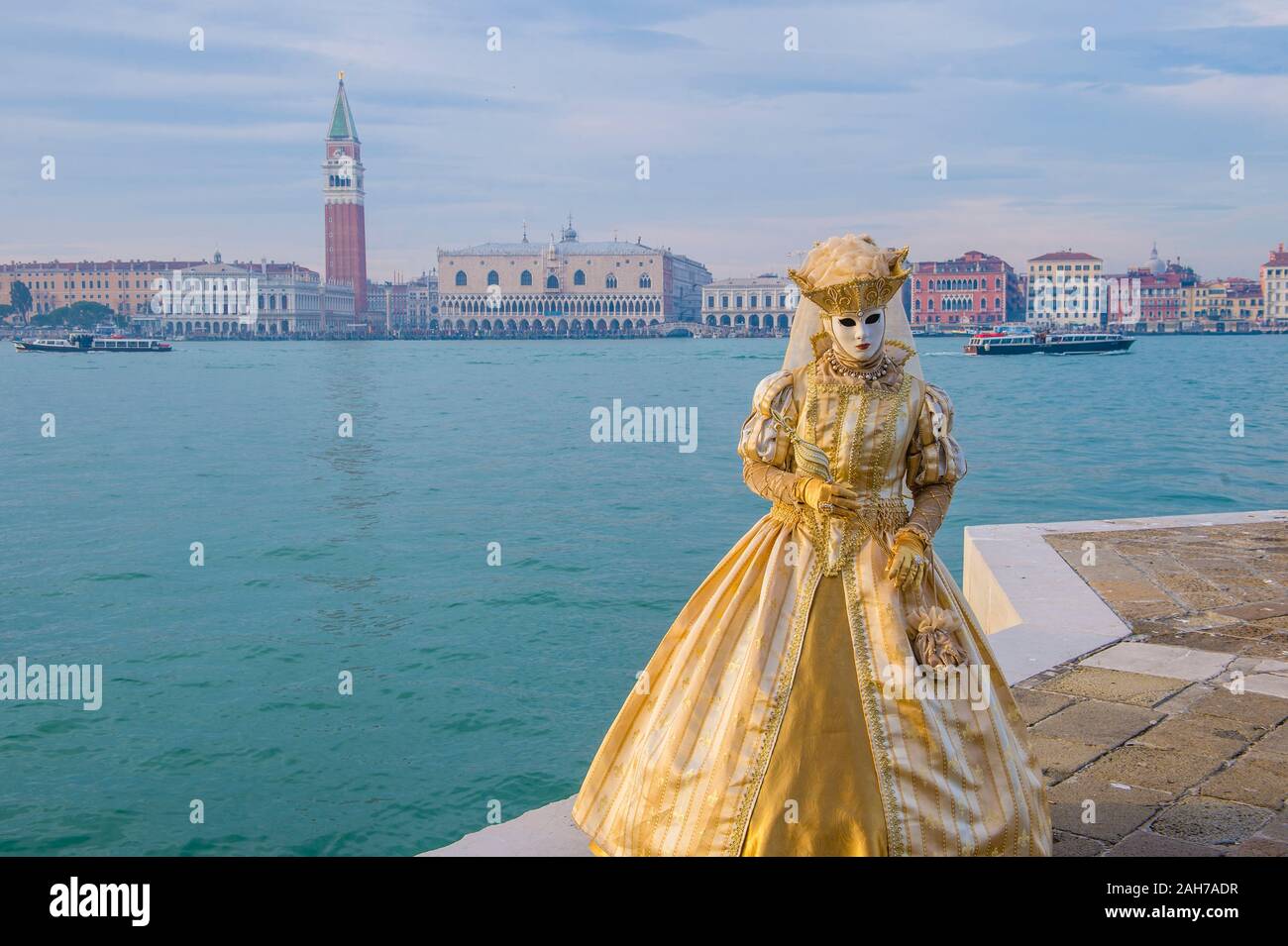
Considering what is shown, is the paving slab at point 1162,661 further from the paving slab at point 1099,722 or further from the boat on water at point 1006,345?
the boat on water at point 1006,345

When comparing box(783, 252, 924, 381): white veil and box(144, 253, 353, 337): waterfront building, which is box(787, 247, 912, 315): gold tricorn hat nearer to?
box(783, 252, 924, 381): white veil

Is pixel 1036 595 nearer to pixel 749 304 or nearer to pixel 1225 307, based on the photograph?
pixel 749 304

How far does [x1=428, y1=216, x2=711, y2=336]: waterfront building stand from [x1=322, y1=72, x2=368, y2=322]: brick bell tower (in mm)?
6130

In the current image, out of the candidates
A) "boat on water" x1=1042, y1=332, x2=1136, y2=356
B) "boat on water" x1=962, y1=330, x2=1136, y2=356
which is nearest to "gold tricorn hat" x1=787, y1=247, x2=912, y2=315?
"boat on water" x1=962, y1=330, x2=1136, y2=356

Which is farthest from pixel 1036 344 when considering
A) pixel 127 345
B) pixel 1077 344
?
pixel 127 345

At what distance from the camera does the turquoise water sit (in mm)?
4598

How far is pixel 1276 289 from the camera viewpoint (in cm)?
8812

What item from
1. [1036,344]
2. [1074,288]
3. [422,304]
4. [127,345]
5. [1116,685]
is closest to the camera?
[1116,685]

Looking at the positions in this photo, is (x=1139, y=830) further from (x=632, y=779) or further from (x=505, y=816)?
(x=505, y=816)

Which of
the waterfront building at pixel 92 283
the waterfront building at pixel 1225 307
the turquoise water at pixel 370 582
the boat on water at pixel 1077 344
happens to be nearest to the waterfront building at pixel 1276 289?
the waterfront building at pixel 1225 307

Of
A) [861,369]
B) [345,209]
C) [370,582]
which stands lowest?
[370,582]

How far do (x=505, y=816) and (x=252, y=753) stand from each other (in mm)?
1259

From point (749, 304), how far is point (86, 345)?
155ft
